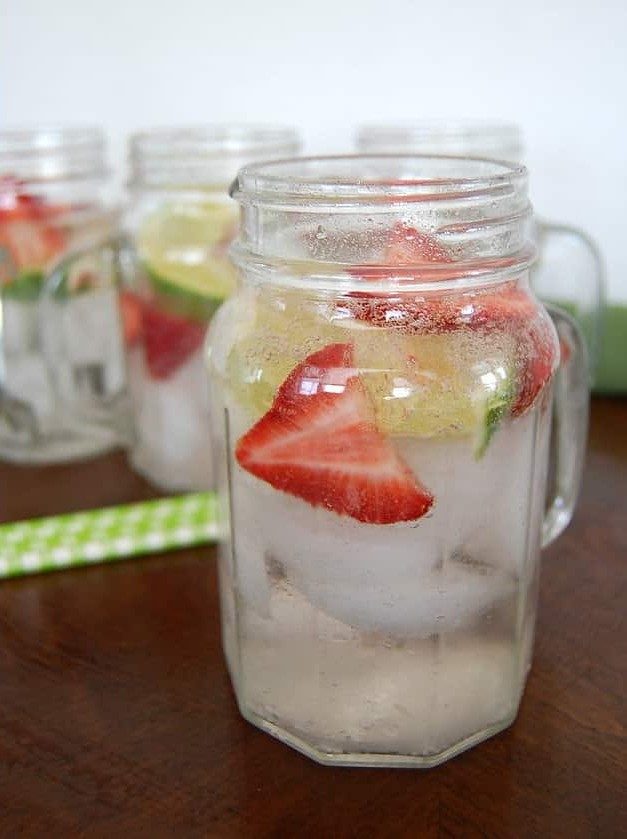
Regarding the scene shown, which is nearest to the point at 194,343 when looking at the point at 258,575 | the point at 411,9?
the point at 258,575

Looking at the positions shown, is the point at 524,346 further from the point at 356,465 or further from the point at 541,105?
the point at 541,105

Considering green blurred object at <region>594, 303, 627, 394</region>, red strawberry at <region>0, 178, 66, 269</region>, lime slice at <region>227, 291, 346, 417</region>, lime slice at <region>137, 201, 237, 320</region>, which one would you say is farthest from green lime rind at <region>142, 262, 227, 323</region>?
green blurred object at <region>594, 303, 627, 394</region>

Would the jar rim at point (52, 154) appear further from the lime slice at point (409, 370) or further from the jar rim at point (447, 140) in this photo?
the lime slice at point (409, 370)

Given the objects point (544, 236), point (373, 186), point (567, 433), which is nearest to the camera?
point (373, 186)

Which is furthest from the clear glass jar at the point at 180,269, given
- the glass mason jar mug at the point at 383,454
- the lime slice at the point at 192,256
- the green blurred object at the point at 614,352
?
the green blurred object at the point at 614,352

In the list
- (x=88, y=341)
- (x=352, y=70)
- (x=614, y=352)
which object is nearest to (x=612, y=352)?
(x=614, y=352)

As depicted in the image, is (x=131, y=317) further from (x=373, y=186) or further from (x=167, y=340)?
(x=373, y=186)

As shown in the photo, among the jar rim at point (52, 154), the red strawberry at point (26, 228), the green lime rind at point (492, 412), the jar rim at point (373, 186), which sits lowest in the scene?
the green lime rind at point (492, 412)
